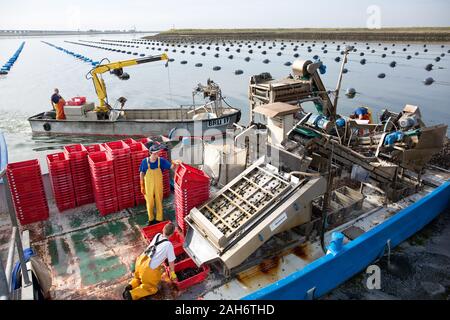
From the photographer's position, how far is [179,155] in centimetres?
980

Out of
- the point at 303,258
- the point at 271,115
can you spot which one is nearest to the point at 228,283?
the point at 303,258

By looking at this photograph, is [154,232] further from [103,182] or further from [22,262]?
[22,262]

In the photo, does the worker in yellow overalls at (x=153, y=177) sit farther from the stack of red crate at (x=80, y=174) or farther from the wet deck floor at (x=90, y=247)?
the stack of red crate at (x=80, y=174)

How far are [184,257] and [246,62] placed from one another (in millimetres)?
37301

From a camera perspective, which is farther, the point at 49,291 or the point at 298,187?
the point at 298,187

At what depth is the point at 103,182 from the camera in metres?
6.68

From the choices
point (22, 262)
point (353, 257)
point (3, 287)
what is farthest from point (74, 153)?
point (353, 257)

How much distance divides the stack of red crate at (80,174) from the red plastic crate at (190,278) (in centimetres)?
312

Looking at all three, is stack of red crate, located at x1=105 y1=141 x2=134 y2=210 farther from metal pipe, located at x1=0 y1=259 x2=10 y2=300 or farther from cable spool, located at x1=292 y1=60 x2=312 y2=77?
cable spool, located at x1=292 y1=60 x2=312 y2=77

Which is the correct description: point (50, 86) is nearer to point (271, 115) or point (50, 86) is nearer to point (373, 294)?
point (271, 115)

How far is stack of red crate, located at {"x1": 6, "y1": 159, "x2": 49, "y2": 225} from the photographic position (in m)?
6.23

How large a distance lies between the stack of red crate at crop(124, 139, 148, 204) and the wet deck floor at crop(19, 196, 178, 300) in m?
0.28

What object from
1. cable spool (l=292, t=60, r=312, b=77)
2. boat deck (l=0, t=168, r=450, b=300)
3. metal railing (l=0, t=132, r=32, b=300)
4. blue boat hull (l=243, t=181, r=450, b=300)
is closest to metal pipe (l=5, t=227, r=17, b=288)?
metal railing (l=0, t=132, r=32, b=300)

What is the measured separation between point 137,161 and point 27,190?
Result: 215 centimetres
